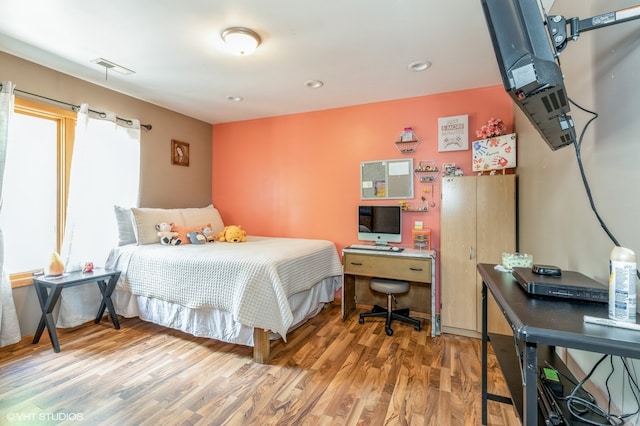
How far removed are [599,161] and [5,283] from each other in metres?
3.92

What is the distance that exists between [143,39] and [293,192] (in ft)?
7.15

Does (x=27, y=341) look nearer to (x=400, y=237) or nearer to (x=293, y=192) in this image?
(x=293, y=192)

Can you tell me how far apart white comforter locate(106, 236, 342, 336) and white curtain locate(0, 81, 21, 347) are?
727 mm

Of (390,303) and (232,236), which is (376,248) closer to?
(390,303)

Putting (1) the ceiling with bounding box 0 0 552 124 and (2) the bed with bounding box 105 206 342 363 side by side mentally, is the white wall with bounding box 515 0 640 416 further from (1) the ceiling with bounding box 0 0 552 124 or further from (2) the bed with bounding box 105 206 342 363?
(2) the bed with bounding box 105 206 342 363

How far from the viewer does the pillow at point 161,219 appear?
301cm

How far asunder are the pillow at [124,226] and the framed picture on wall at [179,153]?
0.94 m

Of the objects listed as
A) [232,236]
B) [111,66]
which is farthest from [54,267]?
[111,66]

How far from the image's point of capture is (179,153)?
152 inches

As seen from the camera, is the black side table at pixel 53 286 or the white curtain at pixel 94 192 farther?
the white curtain at pixel 94 192

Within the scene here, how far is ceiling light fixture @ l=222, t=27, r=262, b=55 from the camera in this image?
198 cm

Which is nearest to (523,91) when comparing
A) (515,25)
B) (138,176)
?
(515,25)

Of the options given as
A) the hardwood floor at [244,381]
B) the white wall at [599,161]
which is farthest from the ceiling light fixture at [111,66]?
the white wall at [599,161]

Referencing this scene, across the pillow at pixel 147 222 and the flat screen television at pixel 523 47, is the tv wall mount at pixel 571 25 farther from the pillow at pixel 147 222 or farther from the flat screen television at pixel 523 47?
the pillow at pixel 147 222
